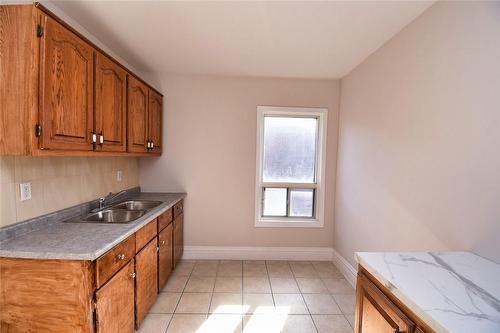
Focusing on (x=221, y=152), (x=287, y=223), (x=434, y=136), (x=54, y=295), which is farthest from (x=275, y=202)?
(x=54, y=295)

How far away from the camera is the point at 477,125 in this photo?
1306mm

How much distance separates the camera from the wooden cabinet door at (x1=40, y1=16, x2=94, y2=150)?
1.31m

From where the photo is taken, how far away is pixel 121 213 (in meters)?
2.38

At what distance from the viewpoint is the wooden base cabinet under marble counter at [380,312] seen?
90 centimetres

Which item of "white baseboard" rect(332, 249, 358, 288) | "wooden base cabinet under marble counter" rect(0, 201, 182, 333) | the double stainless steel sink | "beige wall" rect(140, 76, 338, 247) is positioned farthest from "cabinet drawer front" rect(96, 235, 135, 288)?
"white baseboard" rect(332, 249, 358, 288)

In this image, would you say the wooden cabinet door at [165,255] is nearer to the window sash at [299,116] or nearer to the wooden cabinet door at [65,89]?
the wooden cabinet door at [65,89]

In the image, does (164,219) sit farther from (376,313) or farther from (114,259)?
(376,313)

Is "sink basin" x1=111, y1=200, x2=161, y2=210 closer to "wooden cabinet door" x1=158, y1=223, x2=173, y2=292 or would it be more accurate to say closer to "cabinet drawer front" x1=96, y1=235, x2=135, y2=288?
"wooden cabinet door" x1=158, y1=223, x2=173, y2=292

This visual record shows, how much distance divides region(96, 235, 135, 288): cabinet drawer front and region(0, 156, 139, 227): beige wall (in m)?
0.64

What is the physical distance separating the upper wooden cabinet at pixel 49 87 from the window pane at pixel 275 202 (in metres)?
2.19

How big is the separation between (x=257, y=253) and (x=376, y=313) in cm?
232

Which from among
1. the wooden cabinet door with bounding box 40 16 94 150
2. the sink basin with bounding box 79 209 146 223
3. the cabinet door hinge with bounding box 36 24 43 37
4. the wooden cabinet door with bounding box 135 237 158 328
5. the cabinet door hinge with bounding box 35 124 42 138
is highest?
the cabinet door hinge with bounding box 36 24 43 37

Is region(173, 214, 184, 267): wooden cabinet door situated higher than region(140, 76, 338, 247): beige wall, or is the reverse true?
region(140, 76, 338, 247): beige wall

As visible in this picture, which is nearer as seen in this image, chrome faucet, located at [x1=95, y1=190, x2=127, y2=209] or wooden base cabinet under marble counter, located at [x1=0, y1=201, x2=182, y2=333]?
wooden base cabinet under marble counter, located at [x1=0, y1=201, x2=182, y2=333]
